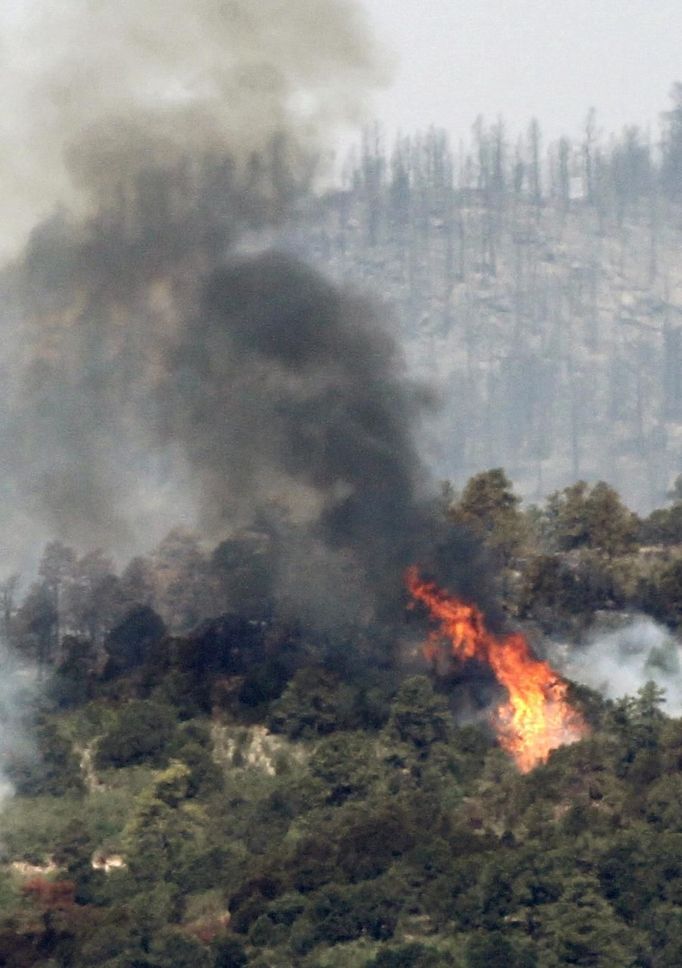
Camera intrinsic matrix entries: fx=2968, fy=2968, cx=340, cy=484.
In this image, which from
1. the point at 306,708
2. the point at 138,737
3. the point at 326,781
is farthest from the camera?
the point at 306,708

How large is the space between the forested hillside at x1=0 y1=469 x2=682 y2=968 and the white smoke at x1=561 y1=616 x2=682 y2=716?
0.33m

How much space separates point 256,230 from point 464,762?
28.9 m

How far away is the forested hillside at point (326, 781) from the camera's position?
87.0m

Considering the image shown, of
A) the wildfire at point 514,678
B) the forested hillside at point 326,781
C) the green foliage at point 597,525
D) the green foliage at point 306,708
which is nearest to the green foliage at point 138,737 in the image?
the forested hillside at point 326,781

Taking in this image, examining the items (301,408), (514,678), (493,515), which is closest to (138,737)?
(514,678)

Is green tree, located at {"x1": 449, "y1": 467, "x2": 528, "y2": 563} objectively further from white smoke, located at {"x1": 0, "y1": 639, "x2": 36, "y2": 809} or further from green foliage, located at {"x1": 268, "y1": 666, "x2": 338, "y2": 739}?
white smoke, located at {"x1": 0, "y1": 639, "x2": 36, "y2": 809}

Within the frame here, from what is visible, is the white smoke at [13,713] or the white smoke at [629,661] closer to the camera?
the white smoke at [13,713]

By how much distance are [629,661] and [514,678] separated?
26.9ft

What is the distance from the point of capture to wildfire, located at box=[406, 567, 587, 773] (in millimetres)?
105875

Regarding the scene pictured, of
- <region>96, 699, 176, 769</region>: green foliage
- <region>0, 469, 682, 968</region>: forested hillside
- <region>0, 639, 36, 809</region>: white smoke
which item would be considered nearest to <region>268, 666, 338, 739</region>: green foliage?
<region>0, 469, 682, 968</region>: forested hillside

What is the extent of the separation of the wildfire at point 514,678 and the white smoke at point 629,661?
351cm

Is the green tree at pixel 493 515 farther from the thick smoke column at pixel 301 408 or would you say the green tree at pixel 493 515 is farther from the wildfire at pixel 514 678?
the wildfire at pixel 514 678

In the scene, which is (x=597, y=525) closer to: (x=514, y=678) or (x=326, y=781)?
(x=514, y=678)

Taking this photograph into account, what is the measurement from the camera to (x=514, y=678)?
354ft
